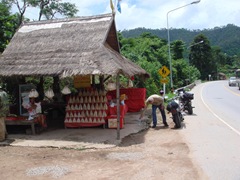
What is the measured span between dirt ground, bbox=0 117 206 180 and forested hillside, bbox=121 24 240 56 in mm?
113533

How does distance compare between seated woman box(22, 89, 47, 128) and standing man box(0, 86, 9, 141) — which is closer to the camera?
standing man box(0, 86, 9, 141)

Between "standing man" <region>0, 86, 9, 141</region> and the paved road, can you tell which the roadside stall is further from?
the paved road

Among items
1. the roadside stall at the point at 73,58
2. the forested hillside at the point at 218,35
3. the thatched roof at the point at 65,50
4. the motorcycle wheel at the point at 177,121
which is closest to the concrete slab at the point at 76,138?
the roadside stall at the point at 73,58

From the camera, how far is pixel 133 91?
16.2m

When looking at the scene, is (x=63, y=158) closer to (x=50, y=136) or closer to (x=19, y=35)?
(x=50, y=136)

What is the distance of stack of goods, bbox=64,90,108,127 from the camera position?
37.6 ft

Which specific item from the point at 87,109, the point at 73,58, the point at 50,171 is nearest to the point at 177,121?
the point at 87,109

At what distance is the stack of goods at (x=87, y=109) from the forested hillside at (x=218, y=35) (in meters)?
110

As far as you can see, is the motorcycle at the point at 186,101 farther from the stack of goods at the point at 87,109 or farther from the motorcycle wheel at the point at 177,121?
the stack of goods at the point at 87,109

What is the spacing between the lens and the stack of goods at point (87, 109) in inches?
451

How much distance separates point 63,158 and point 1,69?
16.5 ft

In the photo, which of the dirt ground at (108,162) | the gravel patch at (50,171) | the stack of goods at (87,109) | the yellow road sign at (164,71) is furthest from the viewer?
the yellow road sign at (164,71)

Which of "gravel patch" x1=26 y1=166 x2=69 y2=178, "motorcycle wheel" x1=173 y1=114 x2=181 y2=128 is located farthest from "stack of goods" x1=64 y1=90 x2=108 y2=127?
"gravel patch" x1=26 y1=166 x2=69 y2=178

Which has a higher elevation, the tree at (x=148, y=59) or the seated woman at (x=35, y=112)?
the tree at (x=148, y=59)
